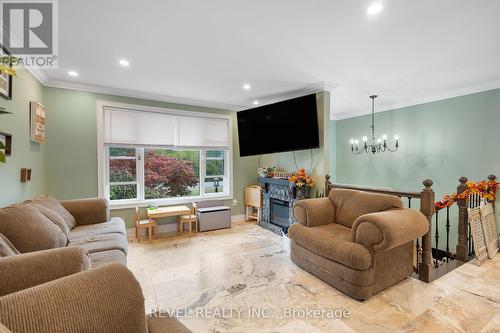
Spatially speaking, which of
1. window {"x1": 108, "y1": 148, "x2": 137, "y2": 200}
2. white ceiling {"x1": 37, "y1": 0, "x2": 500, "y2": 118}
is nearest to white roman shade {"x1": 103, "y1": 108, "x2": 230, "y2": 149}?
window {"x1": 108, "y1": 148, "x2": 137, "y2": 200}

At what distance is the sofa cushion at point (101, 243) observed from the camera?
81.7 inches

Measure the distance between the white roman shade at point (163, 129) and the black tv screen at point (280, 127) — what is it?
1.82 feet

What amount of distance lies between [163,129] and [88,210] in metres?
1.84

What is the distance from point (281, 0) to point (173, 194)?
3751mm

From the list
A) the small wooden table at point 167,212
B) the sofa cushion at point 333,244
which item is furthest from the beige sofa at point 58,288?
the small wooden table at point 167,212

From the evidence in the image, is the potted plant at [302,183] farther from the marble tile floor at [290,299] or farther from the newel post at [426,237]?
the newel post at [426,237]

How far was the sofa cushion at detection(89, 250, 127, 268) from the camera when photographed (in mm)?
1849

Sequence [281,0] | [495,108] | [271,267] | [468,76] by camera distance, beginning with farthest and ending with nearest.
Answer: [495,108], [468,76], [271,267], [281,0]

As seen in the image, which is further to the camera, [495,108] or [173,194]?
[173,194]

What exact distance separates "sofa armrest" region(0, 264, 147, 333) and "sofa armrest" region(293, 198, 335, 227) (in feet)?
7.29

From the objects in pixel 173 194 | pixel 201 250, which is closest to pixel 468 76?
pixel 201 250

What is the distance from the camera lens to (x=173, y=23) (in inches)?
79.5

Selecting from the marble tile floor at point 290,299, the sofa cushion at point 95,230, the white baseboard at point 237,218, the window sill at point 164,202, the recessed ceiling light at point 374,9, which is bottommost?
the marble tile floor at point 290,299

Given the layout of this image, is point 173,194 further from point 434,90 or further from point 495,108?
point 495,108
